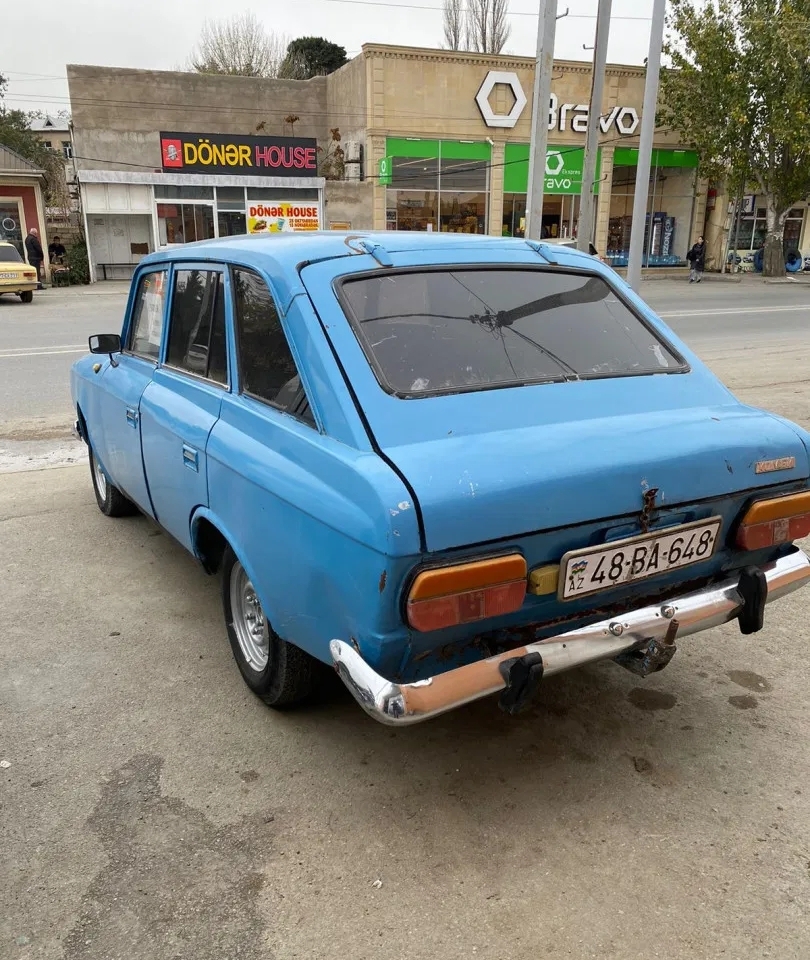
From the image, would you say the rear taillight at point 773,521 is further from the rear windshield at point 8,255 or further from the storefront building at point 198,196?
the storefront building at point 198,196

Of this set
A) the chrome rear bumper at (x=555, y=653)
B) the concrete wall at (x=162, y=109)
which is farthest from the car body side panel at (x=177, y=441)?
the concrete wall at (x=162, y=109)

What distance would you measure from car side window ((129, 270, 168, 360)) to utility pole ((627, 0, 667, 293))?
37.3 feet

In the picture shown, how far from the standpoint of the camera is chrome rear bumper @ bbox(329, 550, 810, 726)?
2170 mm

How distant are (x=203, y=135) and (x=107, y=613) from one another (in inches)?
1100

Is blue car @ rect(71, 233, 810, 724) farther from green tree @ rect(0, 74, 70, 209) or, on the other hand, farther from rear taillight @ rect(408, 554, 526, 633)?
green tree @ rect(0, 74, 70, 209)

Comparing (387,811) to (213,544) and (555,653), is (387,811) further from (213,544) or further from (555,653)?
(213,544)

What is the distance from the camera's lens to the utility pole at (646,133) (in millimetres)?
13344

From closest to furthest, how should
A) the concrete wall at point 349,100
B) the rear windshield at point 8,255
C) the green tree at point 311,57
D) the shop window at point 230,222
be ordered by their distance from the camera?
the rear windshield at point 8,255 < the shop window at point 230,222 < the concrete wall at point 349,100 < the green tree at point 311,57

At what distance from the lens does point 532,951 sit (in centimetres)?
203

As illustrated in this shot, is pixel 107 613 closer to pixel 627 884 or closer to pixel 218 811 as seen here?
pixel 218 811

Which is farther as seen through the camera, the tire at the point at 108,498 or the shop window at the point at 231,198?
the shop window at the point at 231,198

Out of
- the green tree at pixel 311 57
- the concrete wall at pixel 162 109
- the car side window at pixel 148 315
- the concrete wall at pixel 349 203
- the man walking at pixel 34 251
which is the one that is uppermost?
the green tree at pixel 311 57

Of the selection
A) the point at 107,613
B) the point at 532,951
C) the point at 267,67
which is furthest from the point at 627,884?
the point at 267,67

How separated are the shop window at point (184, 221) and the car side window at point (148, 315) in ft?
84.4
